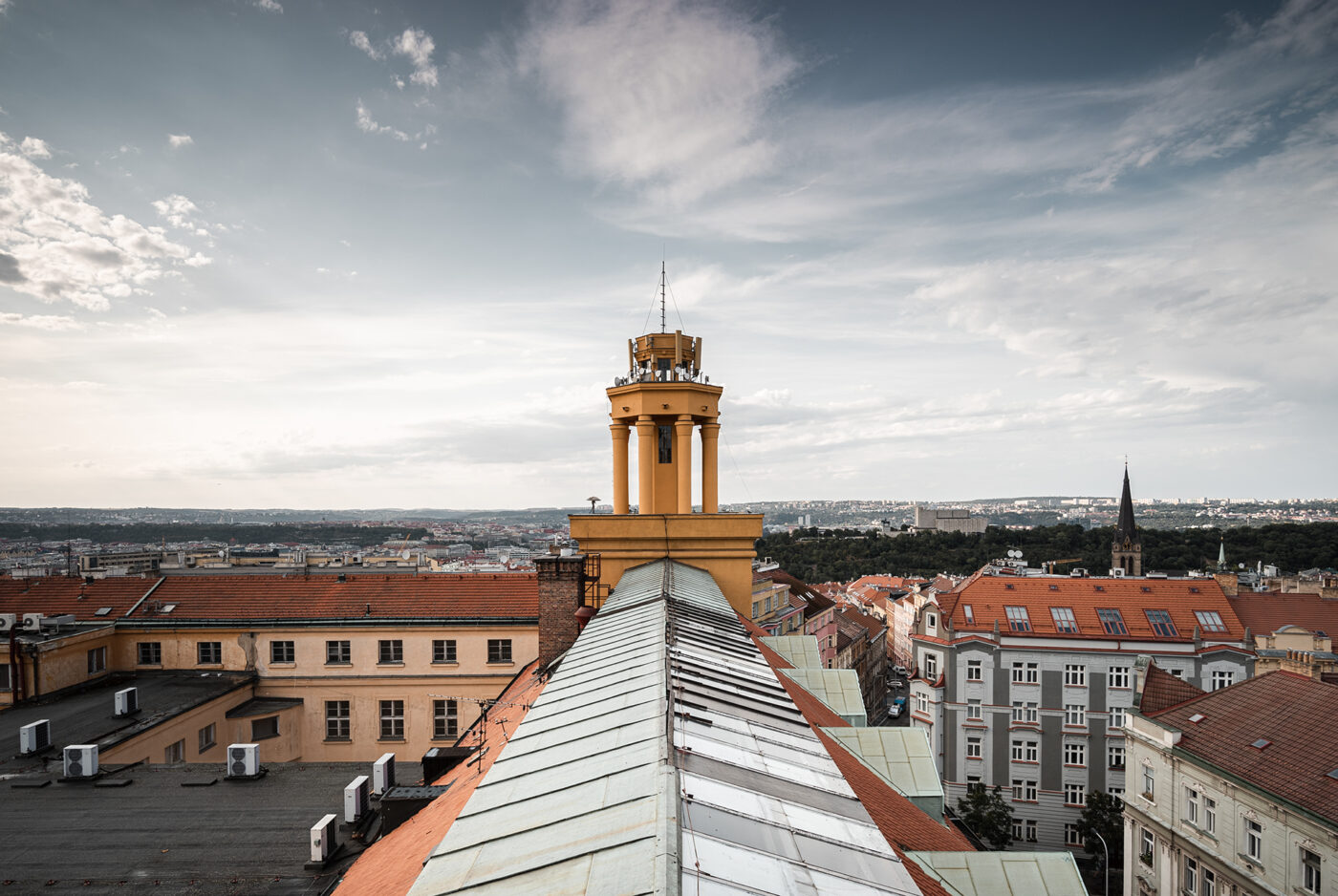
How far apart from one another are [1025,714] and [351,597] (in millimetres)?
37507

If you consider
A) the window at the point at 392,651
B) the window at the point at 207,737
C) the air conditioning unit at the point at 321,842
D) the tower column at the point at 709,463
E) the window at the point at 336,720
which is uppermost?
the tower column at the point at 709,463

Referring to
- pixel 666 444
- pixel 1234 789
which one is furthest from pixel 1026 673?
pixel 666 444

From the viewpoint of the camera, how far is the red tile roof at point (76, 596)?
3412 centimetres

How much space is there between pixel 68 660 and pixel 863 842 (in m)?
34.1

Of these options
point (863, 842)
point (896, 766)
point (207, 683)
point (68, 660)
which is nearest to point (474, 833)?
point (863, 842)

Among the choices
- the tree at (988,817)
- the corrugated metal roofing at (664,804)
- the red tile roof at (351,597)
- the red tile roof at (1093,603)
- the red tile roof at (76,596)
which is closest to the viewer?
the corrugated metal roofing at (664,804)

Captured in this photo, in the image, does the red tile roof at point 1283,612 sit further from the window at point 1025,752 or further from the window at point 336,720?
the window at point 336,720

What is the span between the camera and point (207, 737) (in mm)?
26016

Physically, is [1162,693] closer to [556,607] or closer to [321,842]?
[556,607]

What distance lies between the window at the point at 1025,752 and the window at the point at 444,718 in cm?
3167

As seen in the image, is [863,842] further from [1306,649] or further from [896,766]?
[1306,649]

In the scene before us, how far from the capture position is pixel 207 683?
2880cm

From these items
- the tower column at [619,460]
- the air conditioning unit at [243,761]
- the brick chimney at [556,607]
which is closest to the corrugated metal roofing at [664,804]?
the air conditioning unit at [243,761]

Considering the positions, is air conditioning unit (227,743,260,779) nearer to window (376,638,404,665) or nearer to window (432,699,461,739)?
window (432,699,461,739)
